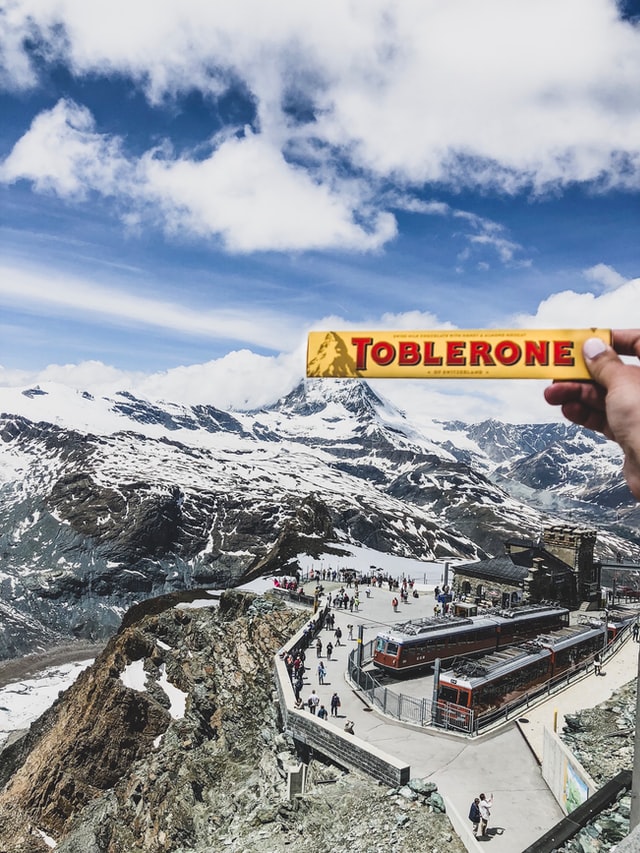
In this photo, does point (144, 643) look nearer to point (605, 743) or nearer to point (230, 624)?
point (230, 624)

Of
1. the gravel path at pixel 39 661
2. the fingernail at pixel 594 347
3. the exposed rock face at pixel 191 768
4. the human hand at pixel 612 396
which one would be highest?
the fingernail at pixel 594 347

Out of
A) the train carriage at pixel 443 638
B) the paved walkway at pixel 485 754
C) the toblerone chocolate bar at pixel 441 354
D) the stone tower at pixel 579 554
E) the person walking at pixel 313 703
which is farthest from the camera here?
the stone tower at pixel 579 554

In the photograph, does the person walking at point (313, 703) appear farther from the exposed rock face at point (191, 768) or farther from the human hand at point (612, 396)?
the human hand at point (612, 396)

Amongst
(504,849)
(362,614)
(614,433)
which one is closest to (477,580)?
(362,614)

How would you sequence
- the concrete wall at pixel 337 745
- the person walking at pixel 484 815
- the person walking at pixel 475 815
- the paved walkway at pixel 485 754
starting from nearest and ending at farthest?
the person walking at pixel 484 815 → the person walking at pixel 475 815 → the paved walkway at pixel 485 754 → the concrete wall at pixel 337 745

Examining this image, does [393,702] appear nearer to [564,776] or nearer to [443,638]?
[443,638]

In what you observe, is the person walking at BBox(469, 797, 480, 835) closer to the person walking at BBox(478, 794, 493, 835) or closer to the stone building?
the person walking at BBox(478, 794, 493, 835)

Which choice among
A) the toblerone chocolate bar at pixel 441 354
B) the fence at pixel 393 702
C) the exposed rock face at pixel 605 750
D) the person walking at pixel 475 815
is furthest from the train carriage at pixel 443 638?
the toblerone chocolate bar at pixel 441 354

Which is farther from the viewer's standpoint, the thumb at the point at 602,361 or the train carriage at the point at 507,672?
the train carriage at the point at 507,672
